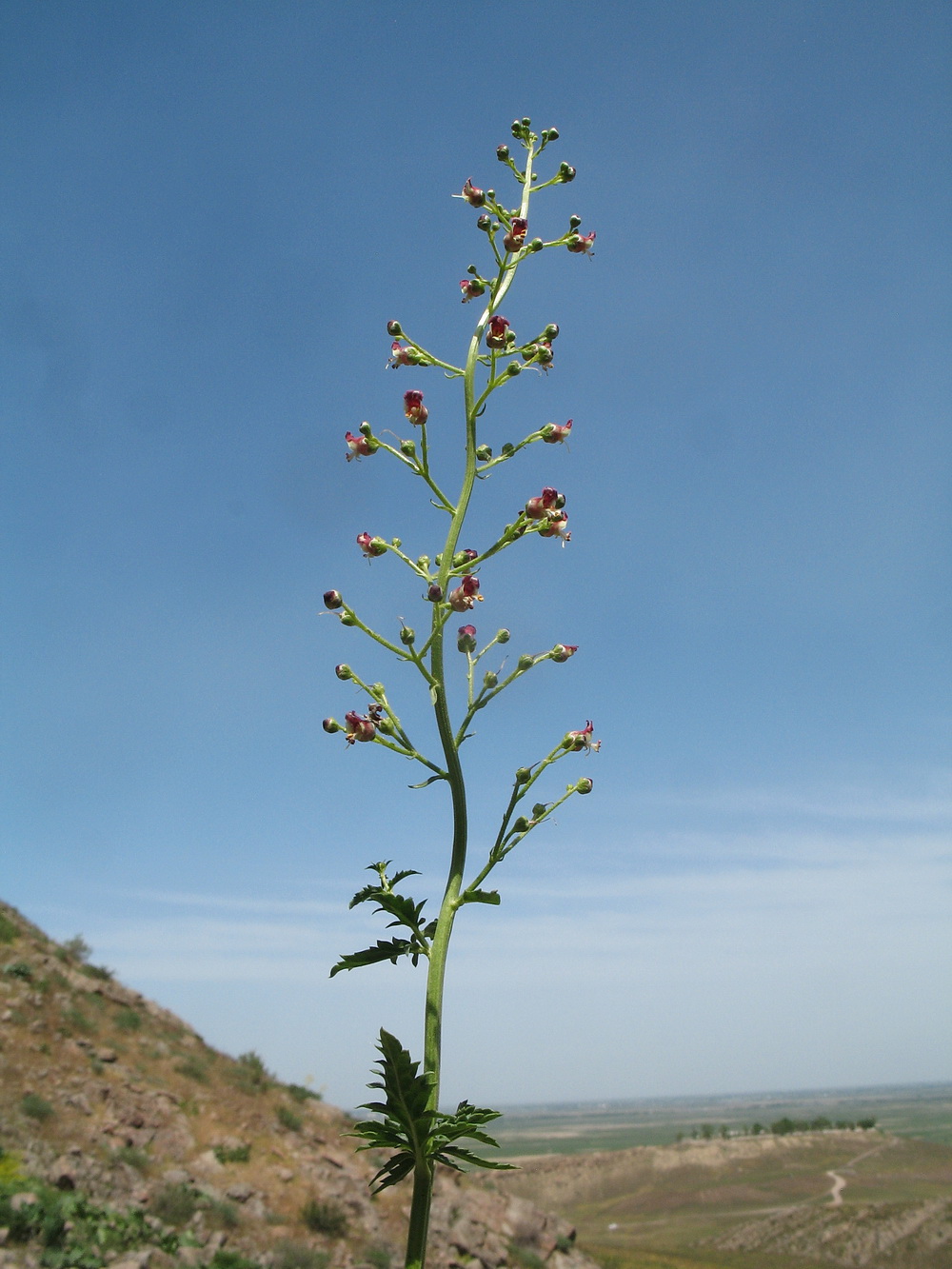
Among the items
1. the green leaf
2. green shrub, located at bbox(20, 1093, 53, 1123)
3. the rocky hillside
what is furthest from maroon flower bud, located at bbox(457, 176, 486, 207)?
green shrub, located at bbox(20, 1093, 53, 1123)

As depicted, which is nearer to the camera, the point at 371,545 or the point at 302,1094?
the point at 371,545

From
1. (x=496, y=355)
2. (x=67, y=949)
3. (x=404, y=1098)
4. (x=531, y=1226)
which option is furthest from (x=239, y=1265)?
(x=67, y=949)

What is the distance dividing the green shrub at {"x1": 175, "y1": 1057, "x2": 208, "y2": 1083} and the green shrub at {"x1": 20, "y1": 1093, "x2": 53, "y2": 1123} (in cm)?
611

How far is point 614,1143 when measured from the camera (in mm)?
115438

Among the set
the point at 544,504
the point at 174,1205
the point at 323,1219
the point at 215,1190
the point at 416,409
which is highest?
the point at 416,409

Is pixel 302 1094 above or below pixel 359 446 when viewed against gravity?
below

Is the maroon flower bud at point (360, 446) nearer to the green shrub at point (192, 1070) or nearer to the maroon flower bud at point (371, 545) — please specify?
the maroon flower bud at point (371, 545)

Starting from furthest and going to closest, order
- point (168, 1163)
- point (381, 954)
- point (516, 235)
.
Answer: point (168, 1163)
point (516, 235)
point (381, 954)

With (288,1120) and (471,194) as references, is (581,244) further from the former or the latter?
(288,1120)

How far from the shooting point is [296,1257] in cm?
1380

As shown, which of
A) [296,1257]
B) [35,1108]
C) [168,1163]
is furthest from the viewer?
[168,1163]

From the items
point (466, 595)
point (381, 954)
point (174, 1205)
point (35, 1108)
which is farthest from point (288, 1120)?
point (466, 595)

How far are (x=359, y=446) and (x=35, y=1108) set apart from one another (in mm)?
16330

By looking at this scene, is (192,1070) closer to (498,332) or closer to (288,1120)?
(288,1120)
